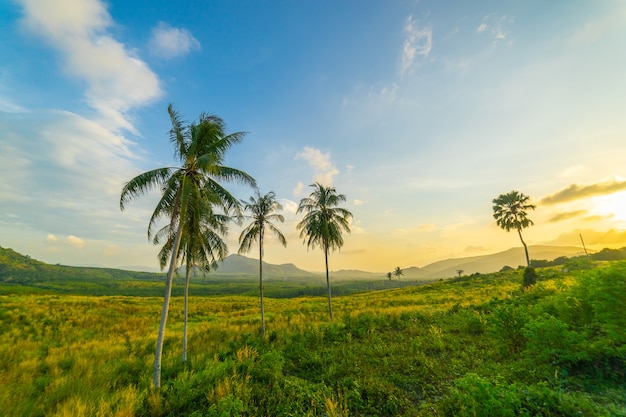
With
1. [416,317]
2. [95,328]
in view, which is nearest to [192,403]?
[416,317]

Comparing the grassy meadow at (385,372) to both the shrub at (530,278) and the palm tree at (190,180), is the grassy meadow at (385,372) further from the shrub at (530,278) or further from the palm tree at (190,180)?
the shrub at (530,278)

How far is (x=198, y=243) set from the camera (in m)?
11.4

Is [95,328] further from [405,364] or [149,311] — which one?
[405,364]

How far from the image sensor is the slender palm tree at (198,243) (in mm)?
10688

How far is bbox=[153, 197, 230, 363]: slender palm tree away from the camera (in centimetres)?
1069

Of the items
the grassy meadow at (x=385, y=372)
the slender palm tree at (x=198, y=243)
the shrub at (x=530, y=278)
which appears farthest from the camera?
the shrub at (x=530, y=278)

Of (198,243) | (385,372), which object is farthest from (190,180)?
(385,372)

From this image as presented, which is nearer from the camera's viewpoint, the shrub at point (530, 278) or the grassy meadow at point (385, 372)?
the grassy meadow at point (385, 372)

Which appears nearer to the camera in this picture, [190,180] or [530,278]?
[190,180]

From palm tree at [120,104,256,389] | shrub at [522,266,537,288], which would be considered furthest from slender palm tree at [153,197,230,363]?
shrub at [522,266,537,288]

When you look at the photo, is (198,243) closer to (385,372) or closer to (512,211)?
(385,372)

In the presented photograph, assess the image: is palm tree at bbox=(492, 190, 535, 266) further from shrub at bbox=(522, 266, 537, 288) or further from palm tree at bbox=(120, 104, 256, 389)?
palm tree at bbox=(120, 104, 256, 389)

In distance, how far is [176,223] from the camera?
10000 millimetres

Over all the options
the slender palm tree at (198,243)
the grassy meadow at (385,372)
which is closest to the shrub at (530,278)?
the grassy meadow at (385,372)
